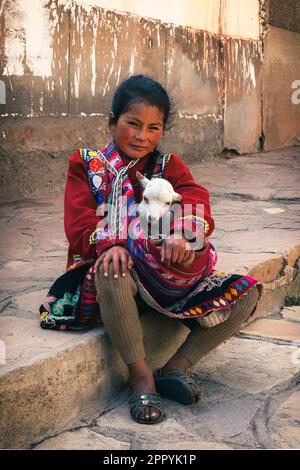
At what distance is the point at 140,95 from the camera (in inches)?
114

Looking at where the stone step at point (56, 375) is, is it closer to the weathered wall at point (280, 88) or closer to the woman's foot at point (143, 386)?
the woman's foot at point (143, 386)

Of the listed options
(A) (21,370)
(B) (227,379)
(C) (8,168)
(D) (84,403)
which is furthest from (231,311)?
(C) (8,168)

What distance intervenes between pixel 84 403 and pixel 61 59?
3.21 metres

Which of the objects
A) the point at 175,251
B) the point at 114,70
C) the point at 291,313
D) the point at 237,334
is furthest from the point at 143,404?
the point at 114,70

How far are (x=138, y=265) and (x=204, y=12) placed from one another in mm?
4757

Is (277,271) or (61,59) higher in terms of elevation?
(61,59)

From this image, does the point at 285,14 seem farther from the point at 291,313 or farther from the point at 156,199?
the point at 156,199

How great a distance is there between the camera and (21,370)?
7.82 ft

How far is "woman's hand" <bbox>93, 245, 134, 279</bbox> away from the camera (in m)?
2.61

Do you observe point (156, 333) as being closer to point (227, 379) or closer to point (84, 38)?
point (227, 379)

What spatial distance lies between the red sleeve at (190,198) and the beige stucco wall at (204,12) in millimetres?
2846
